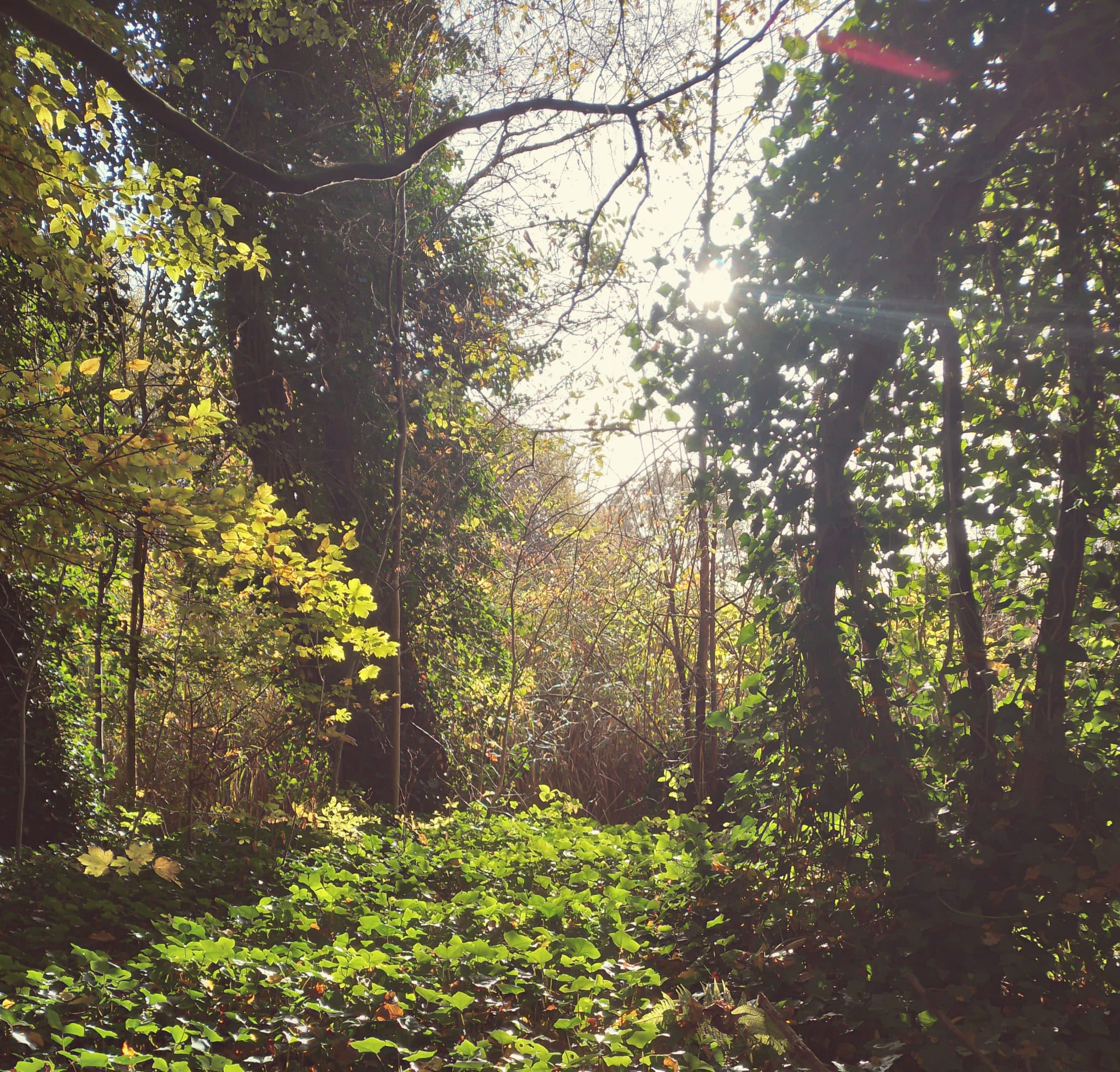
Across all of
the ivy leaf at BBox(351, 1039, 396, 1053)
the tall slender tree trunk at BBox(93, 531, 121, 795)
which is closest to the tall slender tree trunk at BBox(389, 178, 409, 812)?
the tall slender tree trunk at BBox(93, 531, 121, 795)

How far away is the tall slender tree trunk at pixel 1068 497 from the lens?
2.35 metres

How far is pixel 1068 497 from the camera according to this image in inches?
95.7

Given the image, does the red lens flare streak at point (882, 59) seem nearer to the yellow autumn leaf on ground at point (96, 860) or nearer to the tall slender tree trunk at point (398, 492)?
the tall slender tree trunk at point (398, 492)

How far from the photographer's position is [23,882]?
345cm

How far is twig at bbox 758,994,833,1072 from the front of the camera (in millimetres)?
2094

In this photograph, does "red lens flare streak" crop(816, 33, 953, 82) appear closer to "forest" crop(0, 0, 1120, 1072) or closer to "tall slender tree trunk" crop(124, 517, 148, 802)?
"forest" crop(0, 0, 1120, 1072)

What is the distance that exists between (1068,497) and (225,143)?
368 centimetres

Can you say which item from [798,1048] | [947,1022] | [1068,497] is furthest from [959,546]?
[798,1048]

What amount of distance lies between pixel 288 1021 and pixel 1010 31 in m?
3.60

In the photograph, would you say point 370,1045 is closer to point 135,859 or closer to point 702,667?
point 135,859

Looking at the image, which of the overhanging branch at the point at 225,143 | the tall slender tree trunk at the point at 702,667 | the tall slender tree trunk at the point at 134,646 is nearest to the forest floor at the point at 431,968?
the tall slender tree trunk at the point at 134,646

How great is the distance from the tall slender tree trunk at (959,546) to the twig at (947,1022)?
0.58 metres

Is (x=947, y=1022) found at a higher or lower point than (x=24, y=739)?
lower

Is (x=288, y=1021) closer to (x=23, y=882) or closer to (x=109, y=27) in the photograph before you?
(x=23, y=882)
